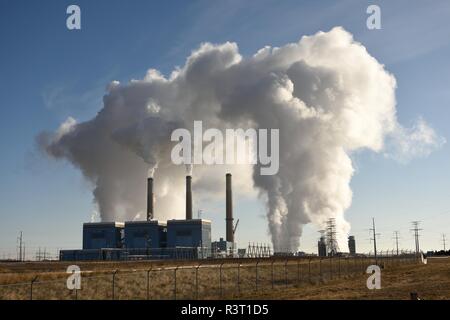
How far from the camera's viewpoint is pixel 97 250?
442 ft

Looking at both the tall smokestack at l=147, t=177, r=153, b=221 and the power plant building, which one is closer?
the power plant building

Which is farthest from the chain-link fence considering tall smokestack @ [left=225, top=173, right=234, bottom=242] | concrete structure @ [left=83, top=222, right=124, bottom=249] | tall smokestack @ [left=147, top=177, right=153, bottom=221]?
concrete structure @ [left=83, top=222, right=124, bottom=249]

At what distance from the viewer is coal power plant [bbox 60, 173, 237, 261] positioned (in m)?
132

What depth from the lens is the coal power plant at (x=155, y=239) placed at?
132 m

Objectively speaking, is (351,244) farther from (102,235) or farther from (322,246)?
(102,235)

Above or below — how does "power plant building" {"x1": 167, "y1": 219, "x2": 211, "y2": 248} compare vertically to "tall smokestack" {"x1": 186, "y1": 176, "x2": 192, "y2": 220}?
below

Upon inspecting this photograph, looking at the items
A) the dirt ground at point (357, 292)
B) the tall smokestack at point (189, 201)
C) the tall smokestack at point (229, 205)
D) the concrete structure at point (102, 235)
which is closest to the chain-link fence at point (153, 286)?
the dirt ground at point (357, 292)

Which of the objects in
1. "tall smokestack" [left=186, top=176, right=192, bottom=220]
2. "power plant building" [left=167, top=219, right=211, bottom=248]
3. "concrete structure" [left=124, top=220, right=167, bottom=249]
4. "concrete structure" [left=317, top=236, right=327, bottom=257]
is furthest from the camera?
"concrete structure" [left=317, top=236, right=327, bottom=257]

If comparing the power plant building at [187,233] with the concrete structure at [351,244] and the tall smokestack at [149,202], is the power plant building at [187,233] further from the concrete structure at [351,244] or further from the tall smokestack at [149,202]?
the concrete structure at [351,244]

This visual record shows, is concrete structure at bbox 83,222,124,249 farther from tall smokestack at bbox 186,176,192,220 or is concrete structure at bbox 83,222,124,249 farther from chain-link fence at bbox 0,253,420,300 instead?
chain-link fence at bbox 0,253,420,300

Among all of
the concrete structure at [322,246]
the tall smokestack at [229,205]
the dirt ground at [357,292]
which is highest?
the tall smokestack at [229,205]

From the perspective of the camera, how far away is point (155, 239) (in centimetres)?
13538

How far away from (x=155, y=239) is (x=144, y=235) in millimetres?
2981
